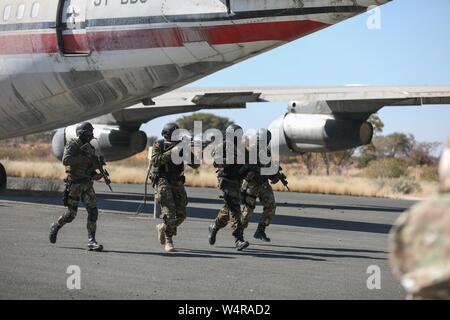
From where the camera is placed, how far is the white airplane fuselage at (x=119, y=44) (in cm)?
1401

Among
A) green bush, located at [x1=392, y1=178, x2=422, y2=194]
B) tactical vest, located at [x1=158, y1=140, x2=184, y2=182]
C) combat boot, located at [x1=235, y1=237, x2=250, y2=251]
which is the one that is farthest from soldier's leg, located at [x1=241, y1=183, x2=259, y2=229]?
green bush, located at [x1=392, y1=178, x2=422, y2=194]

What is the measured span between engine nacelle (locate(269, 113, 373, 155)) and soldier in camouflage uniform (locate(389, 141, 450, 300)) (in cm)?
1945

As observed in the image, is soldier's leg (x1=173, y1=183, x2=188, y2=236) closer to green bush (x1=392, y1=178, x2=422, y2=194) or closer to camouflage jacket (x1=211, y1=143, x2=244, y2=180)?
camouflage jacket (x1=211, y1=143, x2=244, y2=180)

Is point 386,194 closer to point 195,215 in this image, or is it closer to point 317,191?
point 317,191

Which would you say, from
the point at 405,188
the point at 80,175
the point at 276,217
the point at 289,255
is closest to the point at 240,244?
the point at 289,255

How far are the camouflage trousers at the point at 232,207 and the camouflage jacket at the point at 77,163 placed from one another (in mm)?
2166

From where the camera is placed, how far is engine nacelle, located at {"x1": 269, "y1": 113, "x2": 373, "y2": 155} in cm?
2285

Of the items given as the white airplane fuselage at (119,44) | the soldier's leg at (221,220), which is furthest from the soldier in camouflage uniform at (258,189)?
the white airplane fuselage at (119,44)

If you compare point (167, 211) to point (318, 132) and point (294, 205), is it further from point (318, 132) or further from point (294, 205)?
point (294, 205)

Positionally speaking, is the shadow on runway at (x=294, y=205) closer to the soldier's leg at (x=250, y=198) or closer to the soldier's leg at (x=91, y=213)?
the soldier's leg at (x=250, y=198)
